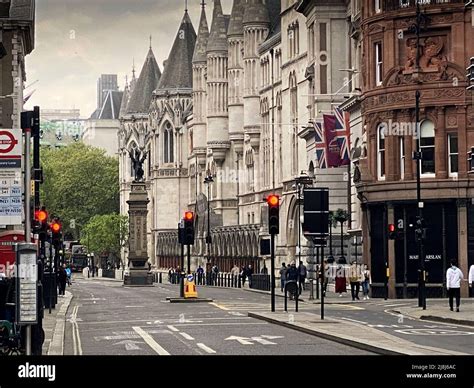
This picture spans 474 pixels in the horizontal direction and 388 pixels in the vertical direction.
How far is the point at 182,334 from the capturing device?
3042 cm

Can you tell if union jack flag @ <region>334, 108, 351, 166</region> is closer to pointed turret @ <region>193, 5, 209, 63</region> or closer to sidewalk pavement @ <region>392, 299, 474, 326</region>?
sidewalk pavement @ <region>392, 299, 474, 326</region>

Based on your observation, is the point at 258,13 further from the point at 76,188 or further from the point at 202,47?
the point at 76,188

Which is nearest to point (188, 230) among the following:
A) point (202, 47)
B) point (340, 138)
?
point (340, 138)

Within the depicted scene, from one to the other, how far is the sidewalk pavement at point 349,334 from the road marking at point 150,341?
3.29 meters

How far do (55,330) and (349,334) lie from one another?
30.5 ft

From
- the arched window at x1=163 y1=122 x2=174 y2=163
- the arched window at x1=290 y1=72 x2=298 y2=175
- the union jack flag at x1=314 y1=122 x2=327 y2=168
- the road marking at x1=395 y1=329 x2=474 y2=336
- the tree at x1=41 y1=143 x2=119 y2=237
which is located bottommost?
the road marking at x1=395 y1=329 x2=474 y2=336

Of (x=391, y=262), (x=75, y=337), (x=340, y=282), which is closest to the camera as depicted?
(x=75, y=337)

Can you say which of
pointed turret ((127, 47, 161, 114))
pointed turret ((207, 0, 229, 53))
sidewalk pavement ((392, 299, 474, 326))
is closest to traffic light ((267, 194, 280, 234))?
sidewalk pavement ((392, 299, 474, 326))

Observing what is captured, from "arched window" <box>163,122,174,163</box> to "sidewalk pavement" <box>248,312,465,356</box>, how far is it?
131931 millimetres

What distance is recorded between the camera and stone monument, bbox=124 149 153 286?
9619 centimetres

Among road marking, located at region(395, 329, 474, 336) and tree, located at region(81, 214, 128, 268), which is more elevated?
tree, located at region(81, 214, 128, 268)

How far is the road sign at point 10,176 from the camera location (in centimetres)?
1639

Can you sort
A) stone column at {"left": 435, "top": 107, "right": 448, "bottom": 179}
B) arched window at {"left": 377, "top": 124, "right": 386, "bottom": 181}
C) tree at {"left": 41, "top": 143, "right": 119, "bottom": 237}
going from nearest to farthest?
tree at {"left": 41, "top": 143, "right": 119, "bottom": 237} → stone column at {"left": 435, "top": 107, "right": 448, "bottom": 179} → arched window at {"left": 377, "top": 124, "right": 386, "bottom": 181}
